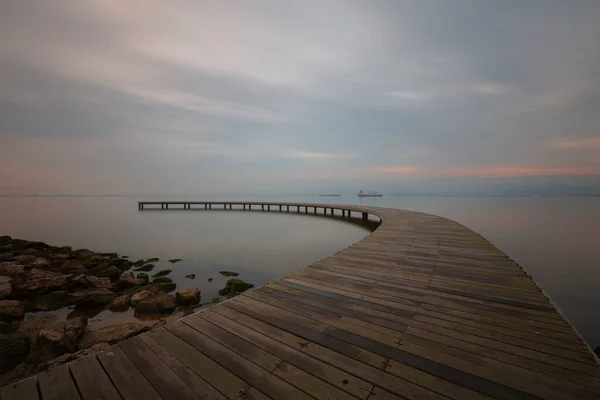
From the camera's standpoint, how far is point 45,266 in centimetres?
959

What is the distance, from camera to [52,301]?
6789 mm

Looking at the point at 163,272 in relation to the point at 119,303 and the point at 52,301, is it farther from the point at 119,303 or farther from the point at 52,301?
the point at 52,301

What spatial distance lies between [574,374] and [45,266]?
45.0 ft

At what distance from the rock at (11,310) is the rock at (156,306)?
2.51 m

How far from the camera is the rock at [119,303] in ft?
21.6

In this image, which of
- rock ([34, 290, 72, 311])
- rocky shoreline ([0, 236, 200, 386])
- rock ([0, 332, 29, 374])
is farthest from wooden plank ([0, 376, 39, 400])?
rock ([34, 290, 72, 311])

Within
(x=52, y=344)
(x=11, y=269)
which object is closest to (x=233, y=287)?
(x=52, y=344)

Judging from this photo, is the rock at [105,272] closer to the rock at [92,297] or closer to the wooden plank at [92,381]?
the rock at [92,297]

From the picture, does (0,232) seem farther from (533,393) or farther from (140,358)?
(533,393)

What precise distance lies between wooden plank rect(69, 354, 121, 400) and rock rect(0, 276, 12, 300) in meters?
7.50

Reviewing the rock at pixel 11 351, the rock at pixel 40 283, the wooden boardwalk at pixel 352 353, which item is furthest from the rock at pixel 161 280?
the wooden boardwalk at pixel 352 353

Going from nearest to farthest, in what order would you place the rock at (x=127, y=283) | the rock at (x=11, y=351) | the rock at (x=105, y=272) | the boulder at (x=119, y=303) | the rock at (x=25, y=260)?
1. the rock at (x=11, y=351)
2. the boulder at (x=119, y=303)
3. the rock at (x=127, y=283)
4. the rock at (x=105, y=272)
5. the rock at (x=25, y=260)

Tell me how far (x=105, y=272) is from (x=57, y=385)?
884 cm

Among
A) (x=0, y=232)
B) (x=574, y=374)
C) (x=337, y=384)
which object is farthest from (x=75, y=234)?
(x=574, y=374)
